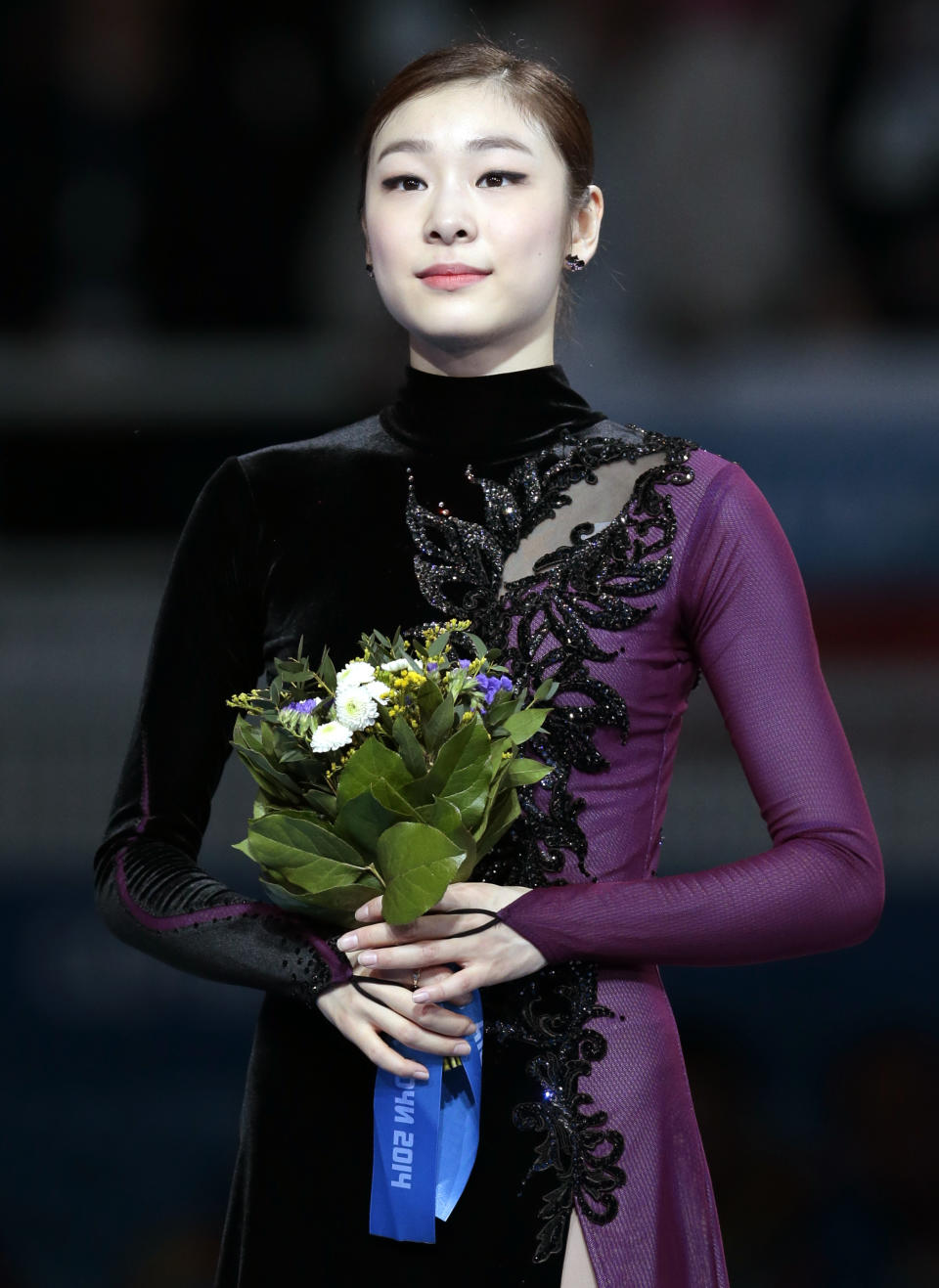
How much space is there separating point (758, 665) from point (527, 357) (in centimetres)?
41

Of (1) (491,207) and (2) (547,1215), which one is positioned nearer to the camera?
(2) (547,1215)

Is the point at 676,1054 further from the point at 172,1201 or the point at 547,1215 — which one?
the point at 172,1201

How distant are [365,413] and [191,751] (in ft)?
5.54

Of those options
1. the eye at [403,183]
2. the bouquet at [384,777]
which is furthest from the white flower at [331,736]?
the eye at [403,183]

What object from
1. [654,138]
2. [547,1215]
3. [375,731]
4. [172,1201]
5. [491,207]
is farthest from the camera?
[654,138]

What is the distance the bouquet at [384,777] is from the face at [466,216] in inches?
14.9

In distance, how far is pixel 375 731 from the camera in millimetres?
1377

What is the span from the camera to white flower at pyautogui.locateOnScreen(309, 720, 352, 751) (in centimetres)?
135

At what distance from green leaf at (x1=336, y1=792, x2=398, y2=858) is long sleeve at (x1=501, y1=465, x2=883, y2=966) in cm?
15

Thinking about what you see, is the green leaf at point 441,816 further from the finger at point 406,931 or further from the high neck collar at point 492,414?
the high neck collar at point 492,414

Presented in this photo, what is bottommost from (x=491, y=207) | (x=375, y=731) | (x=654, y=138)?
(x=375, y=731)

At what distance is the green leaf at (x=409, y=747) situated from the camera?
1.34m

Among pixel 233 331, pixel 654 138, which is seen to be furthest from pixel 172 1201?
pixel 654 138

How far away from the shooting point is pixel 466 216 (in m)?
1.64
